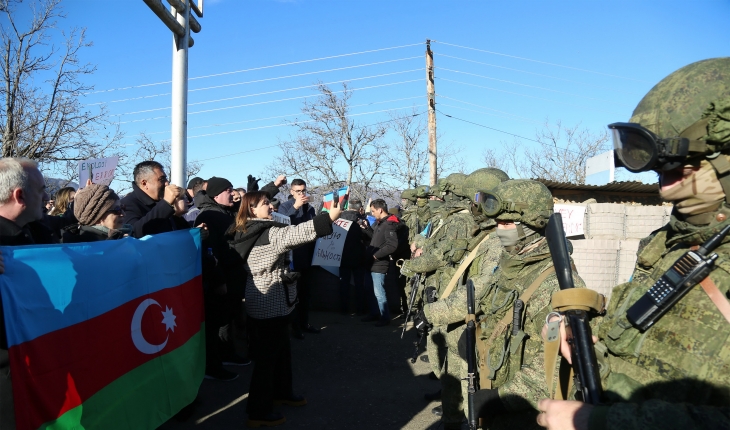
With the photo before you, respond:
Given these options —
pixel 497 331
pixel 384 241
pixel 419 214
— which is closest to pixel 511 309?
pixel 497 331

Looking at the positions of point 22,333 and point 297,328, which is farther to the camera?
point 297,328

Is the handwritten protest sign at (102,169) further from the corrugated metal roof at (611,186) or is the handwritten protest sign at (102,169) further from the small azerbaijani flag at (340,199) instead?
the corrugated metal roof at (611,186)

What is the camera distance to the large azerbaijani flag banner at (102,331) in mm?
2965

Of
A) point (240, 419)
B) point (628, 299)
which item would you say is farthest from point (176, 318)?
point (628, 299)

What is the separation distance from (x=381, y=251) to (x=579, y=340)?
8304 millimetres

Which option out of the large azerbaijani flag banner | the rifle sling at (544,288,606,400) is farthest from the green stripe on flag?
the rifle sling at (544,288,606,400)

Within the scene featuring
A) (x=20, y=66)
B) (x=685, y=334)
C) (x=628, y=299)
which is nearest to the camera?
(x=685, y=334)

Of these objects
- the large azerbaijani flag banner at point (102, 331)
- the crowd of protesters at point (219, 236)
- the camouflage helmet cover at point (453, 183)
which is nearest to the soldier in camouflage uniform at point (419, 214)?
the camouflage helmet cover at point (453, 183)

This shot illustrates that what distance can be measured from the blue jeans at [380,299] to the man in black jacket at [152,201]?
5.25 m

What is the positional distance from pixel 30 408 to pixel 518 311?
2757mm

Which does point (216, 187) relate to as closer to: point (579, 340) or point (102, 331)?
point (102, 331)

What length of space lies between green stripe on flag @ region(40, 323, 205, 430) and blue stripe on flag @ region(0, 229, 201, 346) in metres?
0.50

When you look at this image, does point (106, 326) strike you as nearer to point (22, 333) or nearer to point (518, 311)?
point (22, 333)

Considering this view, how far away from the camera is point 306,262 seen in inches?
363
